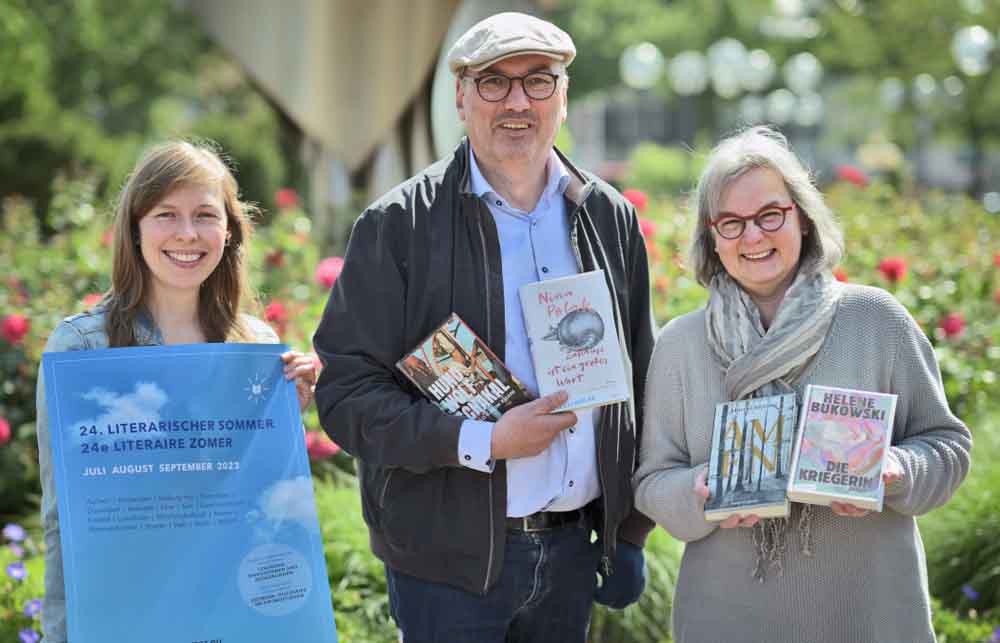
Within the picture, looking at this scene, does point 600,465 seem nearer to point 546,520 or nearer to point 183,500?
point 546,520

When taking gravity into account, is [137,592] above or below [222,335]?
below

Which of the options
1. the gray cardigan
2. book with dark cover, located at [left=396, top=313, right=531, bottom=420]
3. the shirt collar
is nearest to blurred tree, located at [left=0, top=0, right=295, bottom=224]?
the shirt collar

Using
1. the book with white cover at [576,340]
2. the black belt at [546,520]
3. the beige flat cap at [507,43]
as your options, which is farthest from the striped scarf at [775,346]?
the beige flat cap at [507,43]

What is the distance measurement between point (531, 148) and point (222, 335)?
3.17 feet

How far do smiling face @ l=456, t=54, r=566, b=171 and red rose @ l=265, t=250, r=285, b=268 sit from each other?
4.63 meters

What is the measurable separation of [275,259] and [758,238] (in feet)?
16.7

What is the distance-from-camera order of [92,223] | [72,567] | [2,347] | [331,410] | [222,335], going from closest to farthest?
[72,567]
[331,410]
[222,335]
[2,347]
[92,223]

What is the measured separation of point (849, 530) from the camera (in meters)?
2.84

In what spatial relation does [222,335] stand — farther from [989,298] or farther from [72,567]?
[989,298]

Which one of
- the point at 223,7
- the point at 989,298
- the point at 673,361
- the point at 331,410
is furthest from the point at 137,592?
the point at 223,7

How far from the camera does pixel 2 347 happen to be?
6.83 metres

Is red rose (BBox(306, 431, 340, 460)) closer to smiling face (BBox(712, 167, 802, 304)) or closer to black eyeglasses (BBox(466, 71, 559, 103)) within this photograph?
black eyeglasses (BBox(466, 71, 559, 103))

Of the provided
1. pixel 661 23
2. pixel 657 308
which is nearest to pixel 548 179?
pixel 657 308

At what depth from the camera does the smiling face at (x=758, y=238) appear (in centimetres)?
292
